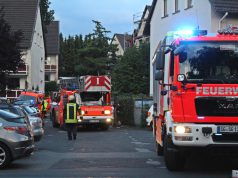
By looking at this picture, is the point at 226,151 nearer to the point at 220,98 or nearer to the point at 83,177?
the point at 220,98

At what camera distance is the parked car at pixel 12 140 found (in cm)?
1332

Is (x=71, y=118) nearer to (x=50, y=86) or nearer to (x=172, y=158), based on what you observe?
(x=172, y=158)

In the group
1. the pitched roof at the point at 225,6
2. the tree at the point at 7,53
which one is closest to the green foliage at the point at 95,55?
the pitched roof at the point at 225,6

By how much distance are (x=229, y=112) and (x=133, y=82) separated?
43.0m

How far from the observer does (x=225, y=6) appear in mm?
30812

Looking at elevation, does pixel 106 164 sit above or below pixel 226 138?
below

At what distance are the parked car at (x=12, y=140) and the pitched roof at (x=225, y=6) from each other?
19168mm

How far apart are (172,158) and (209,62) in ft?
7.40

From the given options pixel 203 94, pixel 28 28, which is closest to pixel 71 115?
pixel 203 94

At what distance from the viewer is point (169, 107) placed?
41.7 ft

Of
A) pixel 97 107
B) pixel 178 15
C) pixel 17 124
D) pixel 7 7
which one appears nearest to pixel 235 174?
A: pixel 17 124

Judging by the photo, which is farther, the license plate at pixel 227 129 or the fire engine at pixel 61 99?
the fire engine at pixel 61 99

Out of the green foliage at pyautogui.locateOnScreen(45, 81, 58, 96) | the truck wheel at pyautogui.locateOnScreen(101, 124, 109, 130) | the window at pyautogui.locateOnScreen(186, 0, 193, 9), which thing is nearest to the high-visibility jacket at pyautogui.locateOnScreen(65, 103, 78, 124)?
the truck wheel at pyautogui.locateOnScreen(101, 124, 109, 130)

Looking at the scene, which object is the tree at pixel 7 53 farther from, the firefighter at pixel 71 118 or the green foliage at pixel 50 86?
the green foliage at pixel 50 86
